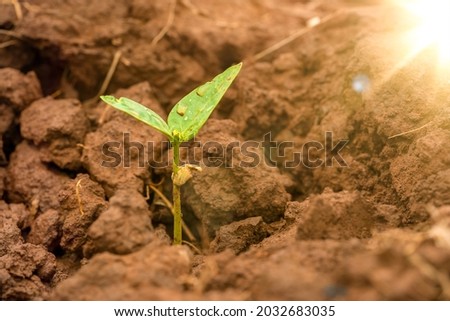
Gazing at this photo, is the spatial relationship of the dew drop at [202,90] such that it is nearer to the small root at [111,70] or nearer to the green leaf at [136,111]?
the green leaf at [136,111]

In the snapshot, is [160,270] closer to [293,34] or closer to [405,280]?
[405,280]

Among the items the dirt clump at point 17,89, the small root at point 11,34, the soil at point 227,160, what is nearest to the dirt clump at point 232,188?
the soil at point 227,160

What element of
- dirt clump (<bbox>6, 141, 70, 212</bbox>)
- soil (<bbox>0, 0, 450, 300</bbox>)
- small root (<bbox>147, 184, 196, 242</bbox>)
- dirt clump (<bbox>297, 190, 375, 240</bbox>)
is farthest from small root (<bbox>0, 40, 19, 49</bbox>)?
dirt clump (<bbox>297, 190, 375, 240</bbox>)

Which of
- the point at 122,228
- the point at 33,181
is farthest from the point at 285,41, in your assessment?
the point at 122,228

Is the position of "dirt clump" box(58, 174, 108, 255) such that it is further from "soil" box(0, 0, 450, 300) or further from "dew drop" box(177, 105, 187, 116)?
"dew drop" box(177, 105, 187, 116)

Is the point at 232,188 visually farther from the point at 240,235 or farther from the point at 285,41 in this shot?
the point at 285,41
